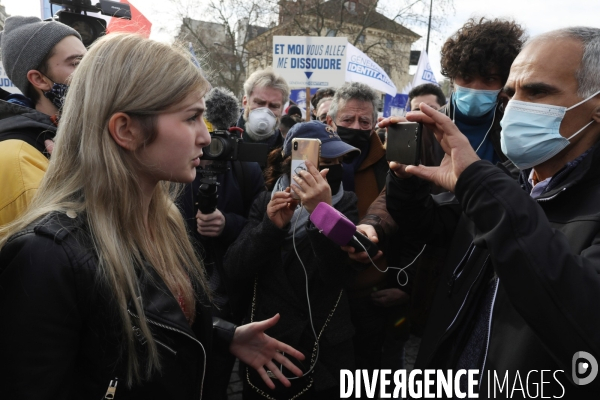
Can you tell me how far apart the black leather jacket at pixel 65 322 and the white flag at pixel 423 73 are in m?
8.16

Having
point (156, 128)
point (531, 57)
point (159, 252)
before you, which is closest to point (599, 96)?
point (531, 57)

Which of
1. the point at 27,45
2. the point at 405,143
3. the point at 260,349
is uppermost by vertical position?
the point at 27,45

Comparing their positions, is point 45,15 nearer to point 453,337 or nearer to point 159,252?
point 159,252

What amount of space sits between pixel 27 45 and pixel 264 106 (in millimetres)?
2251

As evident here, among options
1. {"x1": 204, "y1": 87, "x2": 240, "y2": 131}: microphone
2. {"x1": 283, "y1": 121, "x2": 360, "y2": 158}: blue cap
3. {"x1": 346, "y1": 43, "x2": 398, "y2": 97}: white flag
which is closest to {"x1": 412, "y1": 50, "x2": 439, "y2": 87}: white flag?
{"x1": 346, "y1": 43, "x2": 398, "y2": 97}: white flag

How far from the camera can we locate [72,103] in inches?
52.1

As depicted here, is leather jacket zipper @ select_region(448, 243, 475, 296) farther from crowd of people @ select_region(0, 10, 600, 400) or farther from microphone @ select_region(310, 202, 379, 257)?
microphone @ select_region(310, 202, 379, 257)

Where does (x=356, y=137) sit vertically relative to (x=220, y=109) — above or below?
below

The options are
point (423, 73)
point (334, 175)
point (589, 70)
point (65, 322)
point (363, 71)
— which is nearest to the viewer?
point (65, 322)

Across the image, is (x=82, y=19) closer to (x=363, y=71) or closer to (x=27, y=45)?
(x=27, y=45)

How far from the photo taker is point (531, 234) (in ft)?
4.07

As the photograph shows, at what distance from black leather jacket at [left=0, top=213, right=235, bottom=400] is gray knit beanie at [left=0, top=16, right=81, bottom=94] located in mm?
Answer: 1394

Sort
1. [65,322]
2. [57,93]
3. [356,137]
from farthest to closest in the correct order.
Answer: [356,137]
[57,93]
[65,322]

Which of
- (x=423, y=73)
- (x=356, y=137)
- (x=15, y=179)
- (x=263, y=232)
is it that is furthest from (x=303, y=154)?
(x=423, y=73)
